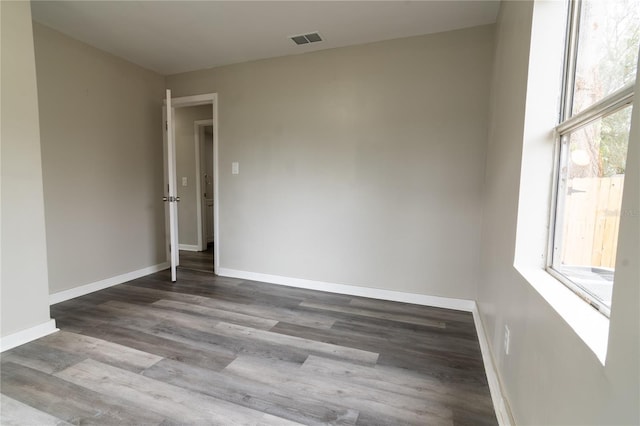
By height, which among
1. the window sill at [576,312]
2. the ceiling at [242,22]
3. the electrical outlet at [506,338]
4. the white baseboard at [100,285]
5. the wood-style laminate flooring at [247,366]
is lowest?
the wood-style laminate flooring at [247,366]

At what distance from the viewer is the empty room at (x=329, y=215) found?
98 centimetres

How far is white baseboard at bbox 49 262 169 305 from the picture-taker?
279 cm

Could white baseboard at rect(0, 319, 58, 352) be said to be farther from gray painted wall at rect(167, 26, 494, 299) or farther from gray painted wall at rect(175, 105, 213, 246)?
gray painted wall at rect(175, 105, 213, 246)

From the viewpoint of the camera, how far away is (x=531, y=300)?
44.1 inches

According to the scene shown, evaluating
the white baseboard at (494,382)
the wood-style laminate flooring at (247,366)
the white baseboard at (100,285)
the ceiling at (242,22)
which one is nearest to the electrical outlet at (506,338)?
the white baseboard at (494,382)

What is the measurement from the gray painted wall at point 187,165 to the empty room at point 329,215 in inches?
33.2

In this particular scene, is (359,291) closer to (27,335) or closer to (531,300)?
(531,300)

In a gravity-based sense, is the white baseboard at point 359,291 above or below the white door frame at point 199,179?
below

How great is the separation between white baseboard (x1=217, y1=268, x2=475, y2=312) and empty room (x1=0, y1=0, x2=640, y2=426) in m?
0.02

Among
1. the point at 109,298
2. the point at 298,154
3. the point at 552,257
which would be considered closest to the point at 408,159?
the point at 298,154

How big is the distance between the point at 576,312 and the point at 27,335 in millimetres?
3179

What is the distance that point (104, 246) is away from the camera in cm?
320

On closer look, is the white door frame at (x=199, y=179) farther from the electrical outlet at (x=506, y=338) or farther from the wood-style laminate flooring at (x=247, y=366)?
the electrical outlet at (x=506, y=338)

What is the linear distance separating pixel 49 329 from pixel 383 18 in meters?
3.65
